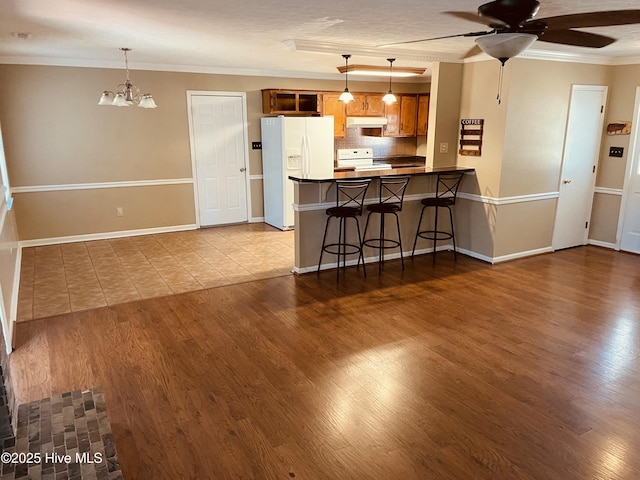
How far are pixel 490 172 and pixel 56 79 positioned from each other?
17.8 ft

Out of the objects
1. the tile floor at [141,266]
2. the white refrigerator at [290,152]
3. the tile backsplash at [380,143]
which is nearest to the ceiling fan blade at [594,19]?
the tile floor at [141,266]

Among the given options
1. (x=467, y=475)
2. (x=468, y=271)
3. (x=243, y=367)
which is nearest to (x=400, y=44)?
(x=468, y=271)

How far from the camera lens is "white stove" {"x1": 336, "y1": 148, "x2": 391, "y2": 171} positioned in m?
7.79

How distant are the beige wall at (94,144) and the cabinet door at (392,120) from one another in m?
2.20

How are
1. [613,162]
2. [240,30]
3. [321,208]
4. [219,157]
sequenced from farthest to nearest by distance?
1. [219,157]
2. [613,162]
3. [321,208]
4. [240,30]

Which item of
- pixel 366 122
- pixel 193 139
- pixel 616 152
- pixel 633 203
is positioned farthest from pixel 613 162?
pixel 193 139

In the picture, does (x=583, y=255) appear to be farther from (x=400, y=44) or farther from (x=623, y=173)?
(x=400, y=44)

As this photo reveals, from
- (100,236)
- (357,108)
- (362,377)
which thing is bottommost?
(362,377)

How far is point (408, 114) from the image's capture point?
328 inches

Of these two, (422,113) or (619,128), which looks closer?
(619,128)

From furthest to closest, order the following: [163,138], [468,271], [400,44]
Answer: [163,138] < [468,271] < [400,44]

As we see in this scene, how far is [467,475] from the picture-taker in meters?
2.13

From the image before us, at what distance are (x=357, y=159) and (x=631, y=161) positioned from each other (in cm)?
398

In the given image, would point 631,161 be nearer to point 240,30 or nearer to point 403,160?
point 403,160
